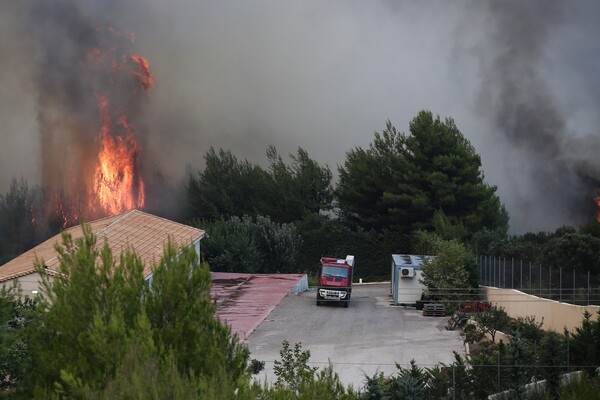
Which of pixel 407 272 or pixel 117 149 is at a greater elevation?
pixel 117 149

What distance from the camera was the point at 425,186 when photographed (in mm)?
72938

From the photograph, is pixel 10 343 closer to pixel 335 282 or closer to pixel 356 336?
pixel 356 336

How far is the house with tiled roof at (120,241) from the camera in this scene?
44.4m

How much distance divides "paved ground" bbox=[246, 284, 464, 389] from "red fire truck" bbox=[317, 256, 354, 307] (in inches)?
22.6

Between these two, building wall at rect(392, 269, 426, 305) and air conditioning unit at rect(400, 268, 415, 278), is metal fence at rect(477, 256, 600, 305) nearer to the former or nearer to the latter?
building wall at rect(392, 269, 426, 305)

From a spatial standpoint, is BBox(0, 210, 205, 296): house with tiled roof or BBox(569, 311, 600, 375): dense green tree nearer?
BBox(569, 311, 600, 375): dense green tree

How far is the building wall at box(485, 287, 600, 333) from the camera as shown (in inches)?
1503

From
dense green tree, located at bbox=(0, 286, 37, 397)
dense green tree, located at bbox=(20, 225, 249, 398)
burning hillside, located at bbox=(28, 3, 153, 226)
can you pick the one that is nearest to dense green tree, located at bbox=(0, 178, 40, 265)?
burning hillside, located at bbox=(28, 3, 153, 226)

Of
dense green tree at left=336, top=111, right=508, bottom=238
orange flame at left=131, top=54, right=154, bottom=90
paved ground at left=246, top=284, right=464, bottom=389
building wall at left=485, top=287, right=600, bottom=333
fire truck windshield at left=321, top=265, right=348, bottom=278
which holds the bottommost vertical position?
paved ground at left=246, top=284, right=464, bottom=389

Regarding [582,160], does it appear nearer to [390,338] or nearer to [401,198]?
[401,198]

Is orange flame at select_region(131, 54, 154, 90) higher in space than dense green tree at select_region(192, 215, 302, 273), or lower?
higher

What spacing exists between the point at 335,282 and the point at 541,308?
548 inches

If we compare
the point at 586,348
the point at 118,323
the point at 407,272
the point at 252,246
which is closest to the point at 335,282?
the point at 407,272

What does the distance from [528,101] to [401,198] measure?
19.3 metres
